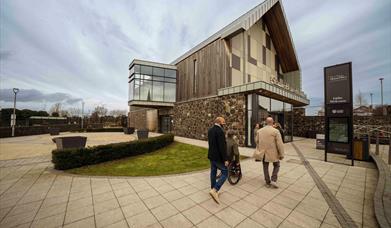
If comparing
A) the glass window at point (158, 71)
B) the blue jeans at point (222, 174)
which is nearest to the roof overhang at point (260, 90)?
the blue jeans at point (222, 174)

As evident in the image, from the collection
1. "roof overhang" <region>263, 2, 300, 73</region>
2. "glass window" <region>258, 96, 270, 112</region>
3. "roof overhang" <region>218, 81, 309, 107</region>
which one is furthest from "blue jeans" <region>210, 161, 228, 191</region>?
"roof overhang" <region>263, 2, 300, 73</region>

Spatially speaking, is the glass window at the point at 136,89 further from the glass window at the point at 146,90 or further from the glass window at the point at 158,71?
the glass window at the point at 158,71

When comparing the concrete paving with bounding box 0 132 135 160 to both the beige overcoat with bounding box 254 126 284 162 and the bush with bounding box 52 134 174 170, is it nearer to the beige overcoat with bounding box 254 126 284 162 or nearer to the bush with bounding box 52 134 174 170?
the bush with bounding box 52 134 174 170

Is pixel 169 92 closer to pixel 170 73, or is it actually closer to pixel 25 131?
pixel 170 73

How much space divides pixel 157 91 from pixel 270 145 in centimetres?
1646

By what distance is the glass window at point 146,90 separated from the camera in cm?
1838

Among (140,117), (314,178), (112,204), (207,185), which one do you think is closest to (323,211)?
(314,178)

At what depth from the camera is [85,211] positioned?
3.29 m

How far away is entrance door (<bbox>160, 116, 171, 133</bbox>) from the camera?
21.2 meters

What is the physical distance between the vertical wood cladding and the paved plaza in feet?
30.8

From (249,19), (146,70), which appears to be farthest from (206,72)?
(146,70)

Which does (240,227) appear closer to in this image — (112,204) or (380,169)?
(112,204)

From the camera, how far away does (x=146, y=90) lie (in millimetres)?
18625

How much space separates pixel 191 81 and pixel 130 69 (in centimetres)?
830
